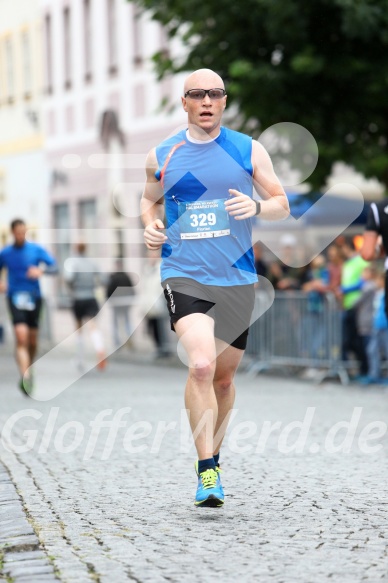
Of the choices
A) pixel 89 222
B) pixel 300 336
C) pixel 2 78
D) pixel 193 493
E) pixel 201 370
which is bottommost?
pixel 300 336

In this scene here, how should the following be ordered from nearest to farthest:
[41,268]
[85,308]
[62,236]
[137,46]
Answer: [41,268] < [85,308] < [137,46] < [62,236]

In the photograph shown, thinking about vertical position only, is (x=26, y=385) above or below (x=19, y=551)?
below

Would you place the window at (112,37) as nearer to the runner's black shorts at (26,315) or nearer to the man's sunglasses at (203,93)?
the runner's black shorts at (26,315)

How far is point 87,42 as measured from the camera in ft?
127

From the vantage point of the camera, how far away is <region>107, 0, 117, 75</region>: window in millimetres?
36750

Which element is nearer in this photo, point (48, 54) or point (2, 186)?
point (48, 54)

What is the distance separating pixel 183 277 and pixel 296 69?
11.6m

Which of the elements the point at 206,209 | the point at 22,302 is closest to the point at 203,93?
the point at 206,209

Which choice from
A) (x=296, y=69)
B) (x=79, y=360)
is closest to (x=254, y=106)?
(x=296, y=69)

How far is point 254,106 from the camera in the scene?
63.2ft

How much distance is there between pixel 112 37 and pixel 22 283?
21.8 metres

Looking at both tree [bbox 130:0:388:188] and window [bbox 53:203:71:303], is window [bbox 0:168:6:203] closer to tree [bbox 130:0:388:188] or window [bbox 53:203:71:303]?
window [bbox 53:203:71:303]

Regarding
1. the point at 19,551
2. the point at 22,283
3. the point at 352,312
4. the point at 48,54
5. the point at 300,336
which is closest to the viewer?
the point at 19,551

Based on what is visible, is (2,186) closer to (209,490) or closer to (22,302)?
(22,302)
